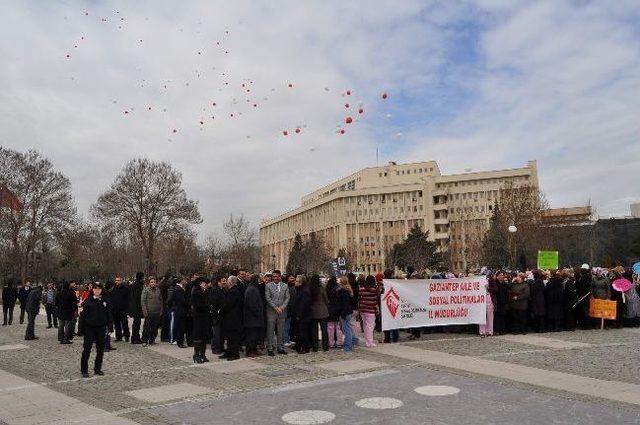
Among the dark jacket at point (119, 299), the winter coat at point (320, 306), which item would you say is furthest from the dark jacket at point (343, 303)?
the dark jacket at point (119, 299)

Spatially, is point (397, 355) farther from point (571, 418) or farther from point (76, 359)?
point (76, 359)

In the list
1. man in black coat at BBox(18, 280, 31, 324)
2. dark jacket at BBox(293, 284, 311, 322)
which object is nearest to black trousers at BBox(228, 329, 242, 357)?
dark jacket at BBox(293, 284, 311, 322)

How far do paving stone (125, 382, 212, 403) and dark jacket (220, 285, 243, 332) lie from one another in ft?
9.82

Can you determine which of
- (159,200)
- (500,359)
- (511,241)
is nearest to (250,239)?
(159,200)

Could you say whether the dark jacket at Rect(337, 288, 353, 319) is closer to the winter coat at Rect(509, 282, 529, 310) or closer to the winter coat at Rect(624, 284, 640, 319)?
the winter coat at Rect(509, 282, 529, 310)

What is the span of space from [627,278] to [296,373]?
1285 cm

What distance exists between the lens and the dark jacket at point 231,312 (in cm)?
1328

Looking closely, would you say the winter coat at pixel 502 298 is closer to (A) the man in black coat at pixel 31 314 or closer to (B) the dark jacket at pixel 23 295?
(A) the man in black coat at pixel 31 314

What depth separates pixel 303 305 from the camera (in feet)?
45.7

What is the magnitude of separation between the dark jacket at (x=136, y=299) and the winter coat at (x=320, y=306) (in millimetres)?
5801

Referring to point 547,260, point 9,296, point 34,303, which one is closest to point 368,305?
point 34,303

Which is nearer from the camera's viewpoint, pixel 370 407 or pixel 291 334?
pixel 370 407

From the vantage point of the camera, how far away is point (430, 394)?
901 centimetres

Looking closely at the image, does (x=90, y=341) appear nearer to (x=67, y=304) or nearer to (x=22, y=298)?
(x=67, y=304)
